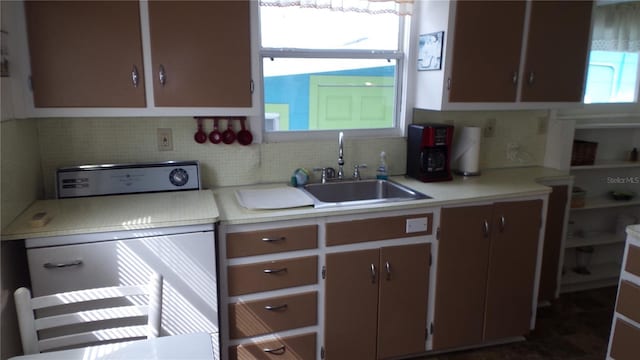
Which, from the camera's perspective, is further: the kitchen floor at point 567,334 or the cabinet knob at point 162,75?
the kitchen floor at point 567,334

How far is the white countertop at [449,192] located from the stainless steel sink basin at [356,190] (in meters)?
0.08

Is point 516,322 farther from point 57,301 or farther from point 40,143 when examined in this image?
point 40,143

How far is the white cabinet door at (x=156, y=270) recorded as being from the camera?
1742 millimetres

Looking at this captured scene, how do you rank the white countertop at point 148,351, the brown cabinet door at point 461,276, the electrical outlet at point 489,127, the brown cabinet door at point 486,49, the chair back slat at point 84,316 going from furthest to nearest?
the electrical outlet at point 489,127 < the brown cabinet door at point 486,49 < the brown cabinet door at point 461,276 < the chair back slat at point 84,316 < the white countertop at point 148,351

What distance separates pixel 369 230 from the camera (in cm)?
218

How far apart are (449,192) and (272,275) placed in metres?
1.03

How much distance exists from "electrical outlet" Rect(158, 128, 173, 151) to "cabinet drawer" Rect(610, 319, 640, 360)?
7.43 ft

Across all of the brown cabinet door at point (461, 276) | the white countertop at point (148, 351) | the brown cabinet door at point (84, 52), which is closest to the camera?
the white countertop at point (148, 351)

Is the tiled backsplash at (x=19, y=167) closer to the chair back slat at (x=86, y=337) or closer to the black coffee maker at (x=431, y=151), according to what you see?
the chair back slat at (x=86, y=337)

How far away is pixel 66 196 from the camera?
2168 millimetres

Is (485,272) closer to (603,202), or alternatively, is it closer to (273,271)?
(273,271)

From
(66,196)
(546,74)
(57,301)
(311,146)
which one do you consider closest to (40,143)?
(66,196)

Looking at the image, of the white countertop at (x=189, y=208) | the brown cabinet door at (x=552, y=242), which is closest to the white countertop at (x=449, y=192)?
the white countertop at (x=189, y=208)

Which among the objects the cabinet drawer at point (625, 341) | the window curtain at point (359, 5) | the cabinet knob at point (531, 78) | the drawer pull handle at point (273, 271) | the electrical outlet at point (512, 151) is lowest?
the cabinet drawer at point (625, 341)
